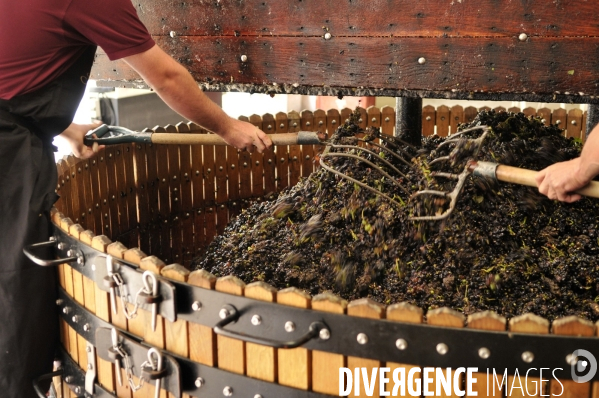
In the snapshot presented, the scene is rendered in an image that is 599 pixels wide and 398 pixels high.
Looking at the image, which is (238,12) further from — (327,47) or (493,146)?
(493,146)

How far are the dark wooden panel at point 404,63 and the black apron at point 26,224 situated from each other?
0.61m

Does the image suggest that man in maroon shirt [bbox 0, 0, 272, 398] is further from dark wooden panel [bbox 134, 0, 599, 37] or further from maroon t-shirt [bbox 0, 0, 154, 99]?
dark wooden panel [bbox 134, 0, 599, 37]

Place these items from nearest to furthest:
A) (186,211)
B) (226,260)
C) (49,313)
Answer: (49,313), (226,260), (186,211)

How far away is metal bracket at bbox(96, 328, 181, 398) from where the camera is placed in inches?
74.4

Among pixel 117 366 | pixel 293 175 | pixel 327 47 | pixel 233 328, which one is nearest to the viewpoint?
pixel 233 328

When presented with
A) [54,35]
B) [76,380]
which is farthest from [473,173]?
[76,380]

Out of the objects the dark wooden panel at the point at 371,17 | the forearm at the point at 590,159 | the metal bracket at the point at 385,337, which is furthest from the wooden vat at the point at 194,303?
the dark wooden panel at the point at 371,17

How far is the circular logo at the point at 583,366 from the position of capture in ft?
4.83

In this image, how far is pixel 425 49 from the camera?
92.3 inches

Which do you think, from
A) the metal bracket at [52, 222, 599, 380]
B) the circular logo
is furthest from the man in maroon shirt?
the circular logo

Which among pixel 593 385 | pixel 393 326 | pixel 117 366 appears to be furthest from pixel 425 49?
pixel 117 366

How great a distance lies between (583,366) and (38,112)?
75.6 inches

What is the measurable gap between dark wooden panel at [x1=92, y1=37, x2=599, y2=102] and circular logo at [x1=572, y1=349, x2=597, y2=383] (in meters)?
1.04

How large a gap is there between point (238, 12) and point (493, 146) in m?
1.18
